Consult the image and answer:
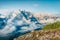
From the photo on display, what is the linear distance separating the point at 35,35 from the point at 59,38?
9490mm

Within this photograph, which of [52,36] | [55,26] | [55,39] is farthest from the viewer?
[55,26]

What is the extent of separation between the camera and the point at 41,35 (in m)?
50.2

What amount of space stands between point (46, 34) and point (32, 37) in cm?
355

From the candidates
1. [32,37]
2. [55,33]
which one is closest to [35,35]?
[32,37]

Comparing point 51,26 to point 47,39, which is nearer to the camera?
point 47,39

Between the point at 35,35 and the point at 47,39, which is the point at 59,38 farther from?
the point at 35,35

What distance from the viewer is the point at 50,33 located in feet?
164

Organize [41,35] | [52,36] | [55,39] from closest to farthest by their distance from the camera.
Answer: [55,39] → [52,36] → [41,35]

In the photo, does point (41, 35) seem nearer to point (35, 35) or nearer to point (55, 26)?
point (35, 35)

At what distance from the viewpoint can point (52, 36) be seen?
47156 millimetres

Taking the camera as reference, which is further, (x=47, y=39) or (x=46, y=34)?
(x=46, y=34)

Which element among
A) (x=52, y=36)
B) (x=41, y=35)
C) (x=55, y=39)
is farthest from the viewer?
(x=41, y=35)

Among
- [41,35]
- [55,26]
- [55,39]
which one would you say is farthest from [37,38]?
[55,26]

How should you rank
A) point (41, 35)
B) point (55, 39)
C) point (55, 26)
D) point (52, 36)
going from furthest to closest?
point (55, 26) < point (41, 35) < point (52, 36) < point (55, 39)
